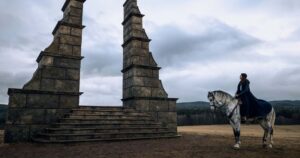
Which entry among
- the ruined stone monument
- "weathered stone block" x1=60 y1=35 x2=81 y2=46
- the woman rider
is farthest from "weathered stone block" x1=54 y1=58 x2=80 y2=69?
the woman rider

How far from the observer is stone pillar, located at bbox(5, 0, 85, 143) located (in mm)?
9539

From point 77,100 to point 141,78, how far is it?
3.50m

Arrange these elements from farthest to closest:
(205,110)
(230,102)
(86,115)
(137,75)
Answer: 1. (205,110)
2. (137,75)
3. (86,115)
4. (230,102)

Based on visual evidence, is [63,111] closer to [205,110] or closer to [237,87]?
[237,87]

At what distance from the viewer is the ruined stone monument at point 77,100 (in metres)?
9.54

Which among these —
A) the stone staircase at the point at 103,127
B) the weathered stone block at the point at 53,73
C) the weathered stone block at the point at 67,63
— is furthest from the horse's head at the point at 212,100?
the weathered stone block at the point at 53,73

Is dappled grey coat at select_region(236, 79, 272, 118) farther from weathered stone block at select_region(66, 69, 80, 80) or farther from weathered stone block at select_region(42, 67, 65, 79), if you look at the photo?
weathered stone block at select_region(42, 67, 65, 79)

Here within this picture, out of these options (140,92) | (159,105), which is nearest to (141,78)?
(140,92)

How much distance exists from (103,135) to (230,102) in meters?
4.91

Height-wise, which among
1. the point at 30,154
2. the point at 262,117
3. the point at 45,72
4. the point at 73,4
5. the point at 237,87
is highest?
the point at 73,4

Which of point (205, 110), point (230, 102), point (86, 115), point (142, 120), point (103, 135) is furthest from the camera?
point (205, 110)

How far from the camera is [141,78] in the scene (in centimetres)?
1298

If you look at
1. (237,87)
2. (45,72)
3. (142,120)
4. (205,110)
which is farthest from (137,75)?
(205,110)

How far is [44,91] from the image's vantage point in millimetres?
10211
